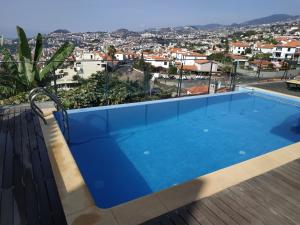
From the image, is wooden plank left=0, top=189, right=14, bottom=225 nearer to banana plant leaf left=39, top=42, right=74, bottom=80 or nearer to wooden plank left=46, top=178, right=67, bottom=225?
wooden plank left=46, top=178, right=67, bottom=225

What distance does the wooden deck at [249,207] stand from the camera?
255 cm

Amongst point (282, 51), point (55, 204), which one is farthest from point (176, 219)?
point (282, 51)

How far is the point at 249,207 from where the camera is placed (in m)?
2.76

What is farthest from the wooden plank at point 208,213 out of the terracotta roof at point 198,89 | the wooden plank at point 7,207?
the terracotta roof at point 198,89

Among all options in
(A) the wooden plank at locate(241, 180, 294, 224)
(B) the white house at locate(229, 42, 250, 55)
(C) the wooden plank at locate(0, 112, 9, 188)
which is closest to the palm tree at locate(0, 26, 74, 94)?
(C) the wooden plank at locate(0, 112, 9, 188)

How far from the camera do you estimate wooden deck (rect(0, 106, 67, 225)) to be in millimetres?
2453

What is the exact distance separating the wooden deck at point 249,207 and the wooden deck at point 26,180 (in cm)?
105

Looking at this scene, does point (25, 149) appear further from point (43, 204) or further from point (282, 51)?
point (282, 51)

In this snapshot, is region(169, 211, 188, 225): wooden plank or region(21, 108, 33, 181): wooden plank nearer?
region(169, 211, 188, 225): wooden plank

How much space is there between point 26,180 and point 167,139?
359cm

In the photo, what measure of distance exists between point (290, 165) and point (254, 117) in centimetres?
426

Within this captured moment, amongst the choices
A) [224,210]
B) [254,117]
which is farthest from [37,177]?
[254,117]

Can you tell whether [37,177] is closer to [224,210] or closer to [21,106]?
[224,210]

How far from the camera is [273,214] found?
268 cm
